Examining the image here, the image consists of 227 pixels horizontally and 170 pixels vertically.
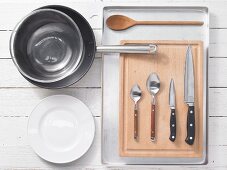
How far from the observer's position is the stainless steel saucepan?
0.97m

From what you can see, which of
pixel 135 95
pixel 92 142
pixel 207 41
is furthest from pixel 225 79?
pixel 92 142

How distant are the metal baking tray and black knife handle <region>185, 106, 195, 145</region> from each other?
A: 1.8 inches

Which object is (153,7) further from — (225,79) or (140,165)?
(140,165)

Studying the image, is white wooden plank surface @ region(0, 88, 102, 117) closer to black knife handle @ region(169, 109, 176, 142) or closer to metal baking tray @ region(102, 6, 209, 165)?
metal baking tray @ region(102, 6, 209, 165)

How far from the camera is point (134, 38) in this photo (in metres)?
1.01

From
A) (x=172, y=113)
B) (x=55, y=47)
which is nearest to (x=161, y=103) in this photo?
(x=172, y=113)

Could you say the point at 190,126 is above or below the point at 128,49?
below

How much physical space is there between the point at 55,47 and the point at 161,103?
28 cm

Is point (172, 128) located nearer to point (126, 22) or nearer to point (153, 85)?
point (153, 85)

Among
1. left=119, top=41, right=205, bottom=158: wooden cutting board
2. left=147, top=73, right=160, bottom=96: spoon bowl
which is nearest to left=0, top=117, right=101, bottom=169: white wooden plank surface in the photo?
left=119, top=41, right=205, bottom=158: wooden cutting board

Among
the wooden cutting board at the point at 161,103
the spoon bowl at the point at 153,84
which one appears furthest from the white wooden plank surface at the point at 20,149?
the spoon bowl at the point at 153,84

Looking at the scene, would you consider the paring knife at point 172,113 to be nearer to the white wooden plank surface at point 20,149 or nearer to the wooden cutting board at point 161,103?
the wooden cutting board at point 161,103

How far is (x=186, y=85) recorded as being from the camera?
38.9 inches

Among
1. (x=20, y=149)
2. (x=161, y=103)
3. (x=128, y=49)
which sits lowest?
(x=20, y=149)
